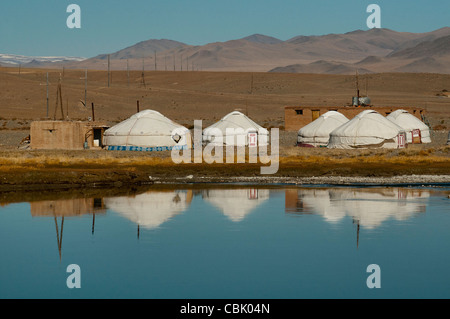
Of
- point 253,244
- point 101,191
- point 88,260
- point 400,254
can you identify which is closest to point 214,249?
point 253,244

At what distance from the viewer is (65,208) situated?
949 inches

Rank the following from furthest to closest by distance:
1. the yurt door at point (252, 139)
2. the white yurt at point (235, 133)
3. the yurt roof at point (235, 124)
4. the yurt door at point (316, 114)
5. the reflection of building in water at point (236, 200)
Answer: the yurt door at point (316, 114)
the yurt roof at point (235, 124)
the yurt door at point (252, 139)
the white yurt at point (235, 133)
the reflection of building in water at point (236, 200)

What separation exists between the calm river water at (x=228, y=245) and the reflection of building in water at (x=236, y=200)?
0.05 m

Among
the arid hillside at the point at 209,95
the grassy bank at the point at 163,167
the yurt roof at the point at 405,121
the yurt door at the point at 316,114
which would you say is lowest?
the grassy bank at the point at 163,167

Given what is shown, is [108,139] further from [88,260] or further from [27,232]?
[88,260]

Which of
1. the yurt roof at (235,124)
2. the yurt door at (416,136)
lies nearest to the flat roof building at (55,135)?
the yurt roof at (235,124)

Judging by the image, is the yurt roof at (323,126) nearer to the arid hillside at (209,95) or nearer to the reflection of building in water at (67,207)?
the arid hillside at (209,95)

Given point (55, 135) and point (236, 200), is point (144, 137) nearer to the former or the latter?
point (55, 135)

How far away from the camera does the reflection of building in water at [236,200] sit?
23516mm

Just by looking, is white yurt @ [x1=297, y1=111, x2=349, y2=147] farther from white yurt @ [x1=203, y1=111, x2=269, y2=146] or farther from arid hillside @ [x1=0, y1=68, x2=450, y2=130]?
arid hillside @ [x1=0, y1=68, x2=450, y2=130]

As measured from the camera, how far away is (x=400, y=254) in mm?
16891

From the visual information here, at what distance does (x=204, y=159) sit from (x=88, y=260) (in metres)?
22.3

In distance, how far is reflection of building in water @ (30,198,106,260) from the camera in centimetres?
2281

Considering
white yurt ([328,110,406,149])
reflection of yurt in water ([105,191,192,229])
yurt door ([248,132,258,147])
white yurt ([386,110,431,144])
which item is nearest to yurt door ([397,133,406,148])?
white yurt ([328,110,406,149])
